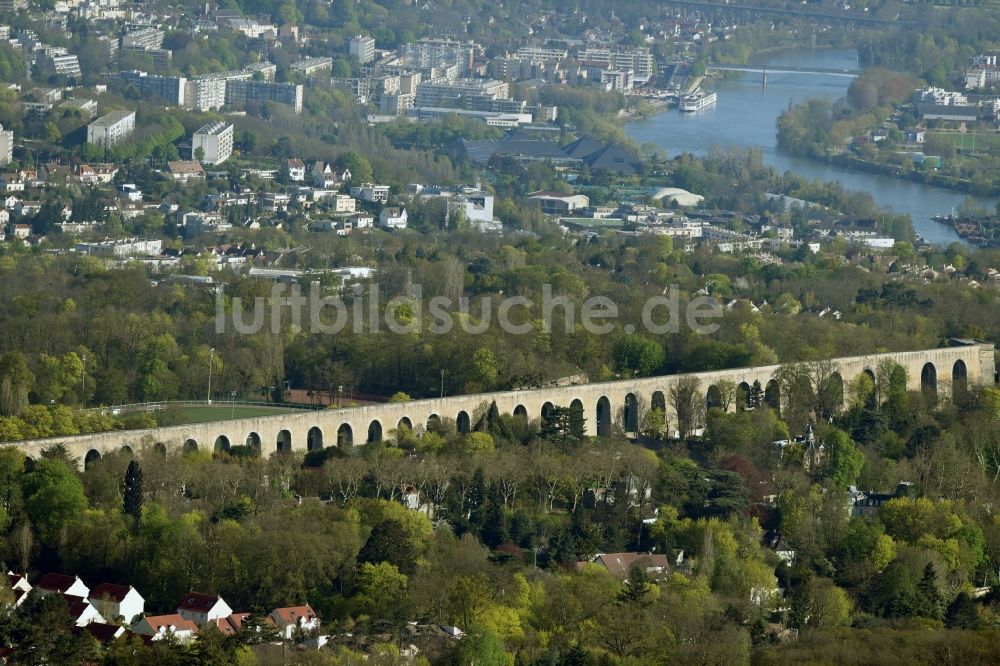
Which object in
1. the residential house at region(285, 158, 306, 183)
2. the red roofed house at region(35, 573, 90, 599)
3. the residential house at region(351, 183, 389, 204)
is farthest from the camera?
the residential house at region(285, 158, 306, 183)

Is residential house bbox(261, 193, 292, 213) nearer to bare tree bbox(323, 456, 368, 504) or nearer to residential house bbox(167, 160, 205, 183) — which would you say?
residential house bbox(167, 160, 205, 183)

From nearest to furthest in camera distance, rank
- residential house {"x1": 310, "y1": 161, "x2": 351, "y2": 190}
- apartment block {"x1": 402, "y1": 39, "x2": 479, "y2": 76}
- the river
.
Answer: residential house {"x1": 310, "y1": 161, "x2": 351, "y2": 190}, the river, apartment block {"x1": 402, "y1": 39, "x2": 479, "y2": 76}


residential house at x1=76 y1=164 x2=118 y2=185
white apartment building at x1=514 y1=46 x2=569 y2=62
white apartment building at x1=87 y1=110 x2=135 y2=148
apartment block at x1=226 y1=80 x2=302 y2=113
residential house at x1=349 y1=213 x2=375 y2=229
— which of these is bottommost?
white apartment building at x1=514 y1=46 x2=569 y2=62

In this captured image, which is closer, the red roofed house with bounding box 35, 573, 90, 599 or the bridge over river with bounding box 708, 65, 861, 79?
the red roofed house with bounding box 35, 573, 90, 599

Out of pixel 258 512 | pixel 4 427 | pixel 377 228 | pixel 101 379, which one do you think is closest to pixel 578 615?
pixel 258 512

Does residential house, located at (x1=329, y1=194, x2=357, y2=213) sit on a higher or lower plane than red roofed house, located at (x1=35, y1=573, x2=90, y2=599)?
lower

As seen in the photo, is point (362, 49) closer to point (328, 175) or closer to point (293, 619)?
point (328, 175)

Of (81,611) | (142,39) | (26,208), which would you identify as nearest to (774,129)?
(142,39)

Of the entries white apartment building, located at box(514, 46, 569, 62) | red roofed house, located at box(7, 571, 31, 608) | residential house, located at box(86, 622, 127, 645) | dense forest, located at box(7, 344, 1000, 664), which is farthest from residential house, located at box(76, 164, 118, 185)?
white apartment building, located at box(514, 46, 569, 62)
